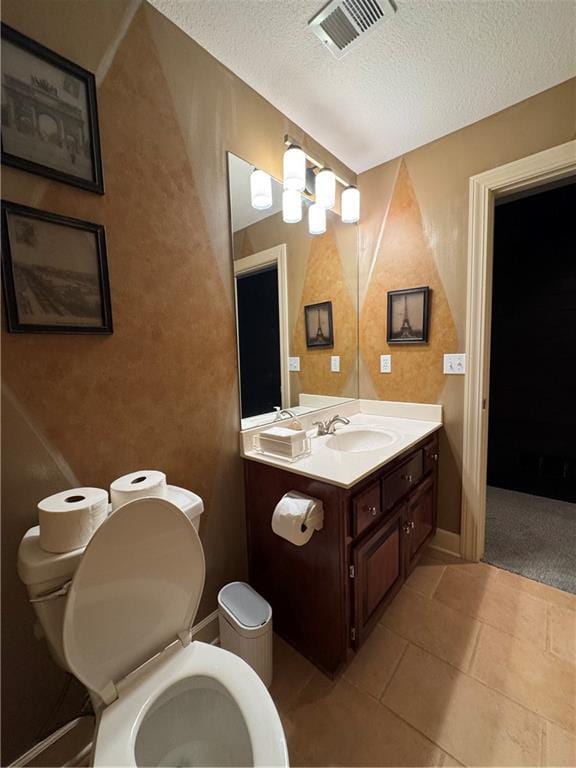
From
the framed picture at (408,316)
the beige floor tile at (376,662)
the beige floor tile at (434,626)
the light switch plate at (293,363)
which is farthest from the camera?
the framed picture at (408,316)

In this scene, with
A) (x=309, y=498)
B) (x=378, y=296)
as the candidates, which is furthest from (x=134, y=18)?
(x=309, y=498)

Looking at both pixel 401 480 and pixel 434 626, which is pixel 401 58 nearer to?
pixel 401 480

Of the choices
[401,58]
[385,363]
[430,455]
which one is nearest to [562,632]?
[430,455]

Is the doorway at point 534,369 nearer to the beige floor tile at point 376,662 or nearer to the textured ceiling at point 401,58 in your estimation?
the beige floor tile at point 376,662

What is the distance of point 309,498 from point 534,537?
189cm

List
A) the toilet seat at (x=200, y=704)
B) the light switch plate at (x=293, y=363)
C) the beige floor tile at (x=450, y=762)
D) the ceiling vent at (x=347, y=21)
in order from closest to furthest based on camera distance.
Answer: the toilet seat at (x=200, y=704), the beige floor tile at (x=450, y=762), the ceiling vent at (x=347, y=21), the light switch plate at (x=293, y=363)

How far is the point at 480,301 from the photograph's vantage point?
1771 mm

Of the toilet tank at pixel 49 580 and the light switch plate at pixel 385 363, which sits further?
the light switch plate at pixel 385 363

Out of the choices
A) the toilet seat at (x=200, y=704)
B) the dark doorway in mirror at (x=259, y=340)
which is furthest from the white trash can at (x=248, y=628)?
the dark doorway in mirror at (x=259, y=340)

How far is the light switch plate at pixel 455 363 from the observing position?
1869 mm

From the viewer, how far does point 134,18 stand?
1104 millimetres

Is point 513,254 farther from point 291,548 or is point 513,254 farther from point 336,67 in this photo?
point 291,548

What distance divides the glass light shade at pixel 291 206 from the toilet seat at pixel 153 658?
1.54 meters

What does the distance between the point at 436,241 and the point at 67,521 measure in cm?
218
